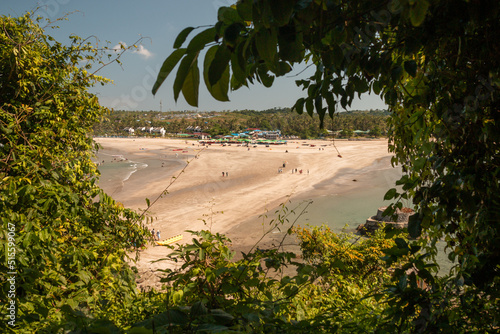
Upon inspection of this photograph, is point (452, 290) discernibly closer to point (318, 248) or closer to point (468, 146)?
point (468, 146)

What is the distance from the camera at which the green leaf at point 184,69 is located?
22.9 inches

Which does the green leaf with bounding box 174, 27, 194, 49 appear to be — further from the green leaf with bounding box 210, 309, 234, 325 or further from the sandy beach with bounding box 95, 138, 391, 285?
the sandy beach with bounding box 95, 138, 391, 285

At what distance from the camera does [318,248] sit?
7.47 metres

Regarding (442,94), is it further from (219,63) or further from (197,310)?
(197,310)

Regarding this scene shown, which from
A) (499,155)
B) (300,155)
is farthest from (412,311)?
(300,155)

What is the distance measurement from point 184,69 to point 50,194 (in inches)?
98.8

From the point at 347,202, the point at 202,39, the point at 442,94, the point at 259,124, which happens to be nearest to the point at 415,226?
the point at 442,94

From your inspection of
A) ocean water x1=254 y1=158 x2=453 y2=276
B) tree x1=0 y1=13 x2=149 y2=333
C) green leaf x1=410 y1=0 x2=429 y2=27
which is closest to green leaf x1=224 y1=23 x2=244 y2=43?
green leaf x1=410 y1=0 x2=429 y2=27

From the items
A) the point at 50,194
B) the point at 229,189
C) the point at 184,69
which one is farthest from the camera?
the point at 229,189

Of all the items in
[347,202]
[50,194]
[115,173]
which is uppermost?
[50,194]

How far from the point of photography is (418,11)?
0.47 metres

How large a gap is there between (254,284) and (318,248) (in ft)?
21.9

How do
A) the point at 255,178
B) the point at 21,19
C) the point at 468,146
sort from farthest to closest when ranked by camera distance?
the point at 255,178 → the point at 21,19 → the point at 468,146

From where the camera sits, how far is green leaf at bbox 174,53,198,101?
58cm
